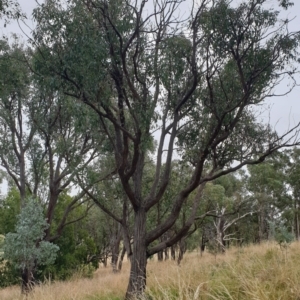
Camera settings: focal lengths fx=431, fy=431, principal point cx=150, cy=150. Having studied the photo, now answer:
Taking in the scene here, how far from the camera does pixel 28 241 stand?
13.2 metres

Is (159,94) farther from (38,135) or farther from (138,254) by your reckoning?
(38,135)

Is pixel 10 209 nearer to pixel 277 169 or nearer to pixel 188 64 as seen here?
pixel 188 64

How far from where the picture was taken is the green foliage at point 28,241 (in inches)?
514

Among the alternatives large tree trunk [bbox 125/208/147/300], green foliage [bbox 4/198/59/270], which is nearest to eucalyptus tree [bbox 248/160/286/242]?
green foliage [bbox 4/198/59/270]

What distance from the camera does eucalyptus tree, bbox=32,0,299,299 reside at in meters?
8.84

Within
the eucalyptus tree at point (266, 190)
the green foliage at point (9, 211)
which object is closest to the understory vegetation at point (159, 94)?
the green foliage at point (9, 211)

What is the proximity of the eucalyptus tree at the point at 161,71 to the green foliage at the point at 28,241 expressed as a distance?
15.1ft

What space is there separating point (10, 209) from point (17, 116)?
732 cm

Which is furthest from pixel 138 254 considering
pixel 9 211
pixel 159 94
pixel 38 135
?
pixel 9 211

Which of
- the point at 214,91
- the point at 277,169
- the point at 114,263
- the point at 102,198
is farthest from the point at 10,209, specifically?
the point at 277,169

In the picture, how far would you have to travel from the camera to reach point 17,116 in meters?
15.6

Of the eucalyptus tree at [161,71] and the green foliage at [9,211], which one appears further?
the green foliage at [9,211]

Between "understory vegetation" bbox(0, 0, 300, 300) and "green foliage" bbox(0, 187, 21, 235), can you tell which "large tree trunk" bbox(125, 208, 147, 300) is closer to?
"understory vegetation" bbox(0, 0, 300, 300)

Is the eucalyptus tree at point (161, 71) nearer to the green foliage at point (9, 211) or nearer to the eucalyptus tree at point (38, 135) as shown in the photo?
the eucalyptus tree at point (38, 135)
